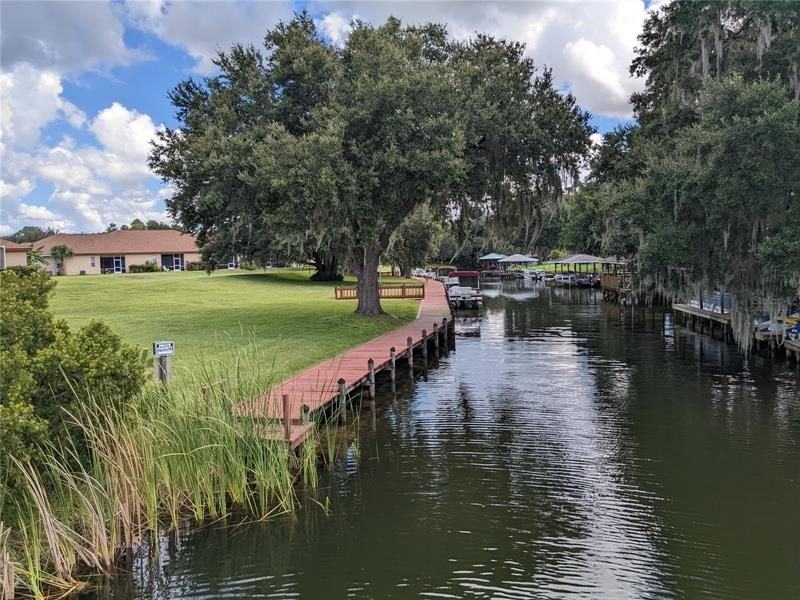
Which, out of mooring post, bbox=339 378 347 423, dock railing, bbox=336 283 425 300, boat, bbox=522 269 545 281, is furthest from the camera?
boat, bbox=522 269 545 281

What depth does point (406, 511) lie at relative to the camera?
909 cm

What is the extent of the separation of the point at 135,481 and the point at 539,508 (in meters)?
5.22

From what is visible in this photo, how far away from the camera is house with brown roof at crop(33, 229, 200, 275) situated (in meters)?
69.4

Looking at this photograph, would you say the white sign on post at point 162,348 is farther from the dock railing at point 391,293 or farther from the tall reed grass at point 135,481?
the dock railing at point 391,293

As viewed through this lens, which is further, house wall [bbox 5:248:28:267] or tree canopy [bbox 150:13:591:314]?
house wall [bbox 5:248:28:267]

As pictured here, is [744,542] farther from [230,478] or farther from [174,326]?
[174,326]

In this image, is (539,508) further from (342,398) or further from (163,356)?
(163,356)

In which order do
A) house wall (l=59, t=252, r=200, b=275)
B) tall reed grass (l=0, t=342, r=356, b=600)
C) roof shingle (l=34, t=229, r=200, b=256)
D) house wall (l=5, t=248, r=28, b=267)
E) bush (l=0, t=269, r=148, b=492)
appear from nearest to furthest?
bush (l=0, t=269, r=148, b=492) < tall reed grass (l=0, t=342, r=356, b=600) < house wall (l=5, t=248, r=28, b=267) < house wall (l=59, t=252, r=200, b=275) < roof shingle (l=34, t=229, r=200, b=256)

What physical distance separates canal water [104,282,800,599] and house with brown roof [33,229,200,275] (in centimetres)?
5925

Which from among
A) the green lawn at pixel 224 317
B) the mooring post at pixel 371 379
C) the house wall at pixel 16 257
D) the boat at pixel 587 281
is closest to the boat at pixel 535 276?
the boat at pixel 587 281

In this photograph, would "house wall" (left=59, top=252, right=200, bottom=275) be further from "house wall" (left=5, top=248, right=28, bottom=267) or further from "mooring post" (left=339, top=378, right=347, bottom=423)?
"mooring post" (left=339, top=378, right=347, bottom=423)

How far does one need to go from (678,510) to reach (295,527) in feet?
16.8

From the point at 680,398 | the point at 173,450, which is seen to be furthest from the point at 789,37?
the point at 173,450

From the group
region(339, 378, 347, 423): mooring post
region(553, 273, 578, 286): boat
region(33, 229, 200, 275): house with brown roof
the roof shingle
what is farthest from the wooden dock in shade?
the roof shingle
